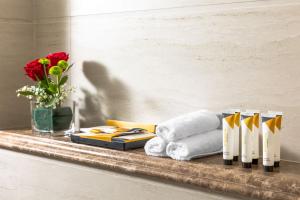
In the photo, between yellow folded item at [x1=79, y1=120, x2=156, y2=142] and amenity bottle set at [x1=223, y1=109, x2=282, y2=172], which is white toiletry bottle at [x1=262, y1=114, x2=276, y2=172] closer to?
amenity bottle set at [x1=223, y1=109, x2=282, y2=172]

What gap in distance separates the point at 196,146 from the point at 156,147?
0.10m

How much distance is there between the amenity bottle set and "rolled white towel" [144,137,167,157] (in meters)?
0.15

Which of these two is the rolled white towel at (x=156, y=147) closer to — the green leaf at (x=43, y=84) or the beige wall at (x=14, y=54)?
the green leaf at (x=43, y=84)

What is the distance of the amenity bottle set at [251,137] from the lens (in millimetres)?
1001

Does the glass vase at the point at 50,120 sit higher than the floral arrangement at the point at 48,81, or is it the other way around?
the floral arrangement at the point at 48,81

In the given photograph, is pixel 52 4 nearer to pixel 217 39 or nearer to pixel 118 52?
pixel 118 52

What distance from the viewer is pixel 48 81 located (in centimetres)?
156

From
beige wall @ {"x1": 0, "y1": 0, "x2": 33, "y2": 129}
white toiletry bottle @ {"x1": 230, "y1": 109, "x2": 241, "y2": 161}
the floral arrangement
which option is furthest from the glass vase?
white toiletry bottle @ {"x1": 230, "y1": 109, "x2": 241, "y2": 161}

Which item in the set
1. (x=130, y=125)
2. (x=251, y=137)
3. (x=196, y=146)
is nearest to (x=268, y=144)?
(x=251, y=137)

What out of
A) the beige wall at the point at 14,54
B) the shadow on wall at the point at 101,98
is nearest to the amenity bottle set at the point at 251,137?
the shadow on wall at the point at 101,98

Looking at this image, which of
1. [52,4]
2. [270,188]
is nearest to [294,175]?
[270,188]

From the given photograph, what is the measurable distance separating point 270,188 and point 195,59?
509 millimetres

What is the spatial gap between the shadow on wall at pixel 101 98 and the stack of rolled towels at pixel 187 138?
374 mm

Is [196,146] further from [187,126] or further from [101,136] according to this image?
[101,136]
